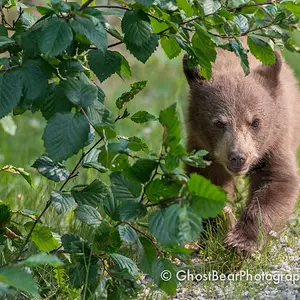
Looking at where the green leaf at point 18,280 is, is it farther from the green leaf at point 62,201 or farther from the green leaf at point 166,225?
the green leaf at point 62,201

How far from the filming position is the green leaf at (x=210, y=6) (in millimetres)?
3295

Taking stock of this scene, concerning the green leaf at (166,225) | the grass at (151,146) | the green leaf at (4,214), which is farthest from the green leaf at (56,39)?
the grass at (151,146)

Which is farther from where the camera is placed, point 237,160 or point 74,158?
point 74,158

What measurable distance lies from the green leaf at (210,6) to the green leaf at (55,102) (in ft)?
2.49

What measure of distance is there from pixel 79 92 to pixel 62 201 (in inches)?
23.0

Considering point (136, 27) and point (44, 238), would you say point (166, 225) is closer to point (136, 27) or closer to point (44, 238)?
point (136, 27)

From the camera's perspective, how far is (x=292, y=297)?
367 centimetres

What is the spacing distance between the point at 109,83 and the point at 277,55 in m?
5.46

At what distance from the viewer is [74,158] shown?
311 inches

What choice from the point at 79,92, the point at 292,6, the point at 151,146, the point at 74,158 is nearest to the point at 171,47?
the point at 292,6

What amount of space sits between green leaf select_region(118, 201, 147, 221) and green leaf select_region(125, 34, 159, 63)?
707 mm

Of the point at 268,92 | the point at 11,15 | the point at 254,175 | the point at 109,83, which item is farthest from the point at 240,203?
the point at 11,15

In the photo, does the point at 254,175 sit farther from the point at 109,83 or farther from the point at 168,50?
the point at 109,83

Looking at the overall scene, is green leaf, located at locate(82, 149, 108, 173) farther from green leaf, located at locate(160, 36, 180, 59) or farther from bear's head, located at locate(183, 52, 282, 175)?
bear's head, located at locate(183, 52, 282, 175)
